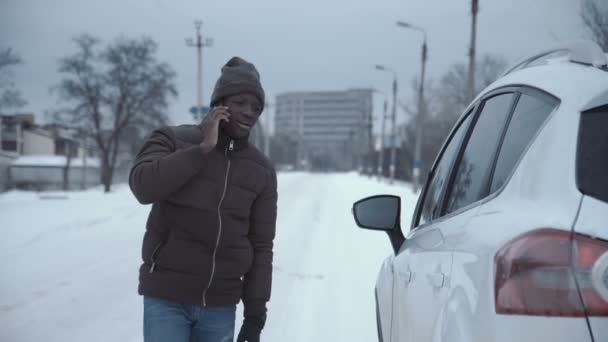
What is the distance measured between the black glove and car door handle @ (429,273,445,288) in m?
1.00

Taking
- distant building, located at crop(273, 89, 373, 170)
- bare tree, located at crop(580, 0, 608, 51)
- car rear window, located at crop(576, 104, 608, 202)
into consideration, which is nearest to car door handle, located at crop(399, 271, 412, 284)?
car rear window, located at crop(576, 104, 608, 202)

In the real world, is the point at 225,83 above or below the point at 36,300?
above

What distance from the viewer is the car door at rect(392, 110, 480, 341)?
5.66ft

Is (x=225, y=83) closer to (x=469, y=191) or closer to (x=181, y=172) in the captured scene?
(x=181, y=172)

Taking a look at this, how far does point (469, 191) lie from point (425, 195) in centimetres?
105

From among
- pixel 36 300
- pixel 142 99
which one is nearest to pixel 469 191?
pixel 36 300

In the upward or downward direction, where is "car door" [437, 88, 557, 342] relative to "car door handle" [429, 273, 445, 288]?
upward

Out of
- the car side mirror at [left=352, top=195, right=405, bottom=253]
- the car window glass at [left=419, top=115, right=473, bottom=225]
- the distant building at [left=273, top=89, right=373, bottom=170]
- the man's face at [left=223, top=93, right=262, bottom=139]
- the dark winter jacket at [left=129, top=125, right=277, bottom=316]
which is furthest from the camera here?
the distant building at [left=273, top=89, right=373, bottom=170]

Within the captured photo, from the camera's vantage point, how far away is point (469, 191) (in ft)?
6.49

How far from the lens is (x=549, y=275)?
3.88ft

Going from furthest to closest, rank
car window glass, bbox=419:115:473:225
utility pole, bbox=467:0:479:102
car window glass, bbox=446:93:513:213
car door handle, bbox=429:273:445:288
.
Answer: utility pole, bbox=467:0:479:102 → car window glass, bbox=419:115:473:225 → car window glass, bbox=446:93:513:213 → car door handle, bbox=429:273:445:288

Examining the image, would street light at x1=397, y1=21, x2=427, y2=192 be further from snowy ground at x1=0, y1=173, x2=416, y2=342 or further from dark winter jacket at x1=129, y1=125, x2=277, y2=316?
dark winter jacket at x1=129, y1=125, x2=277, y2=316

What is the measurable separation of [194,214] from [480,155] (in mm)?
1228

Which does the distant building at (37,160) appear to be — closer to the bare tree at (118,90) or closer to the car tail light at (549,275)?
the bare tree at (118,90)
